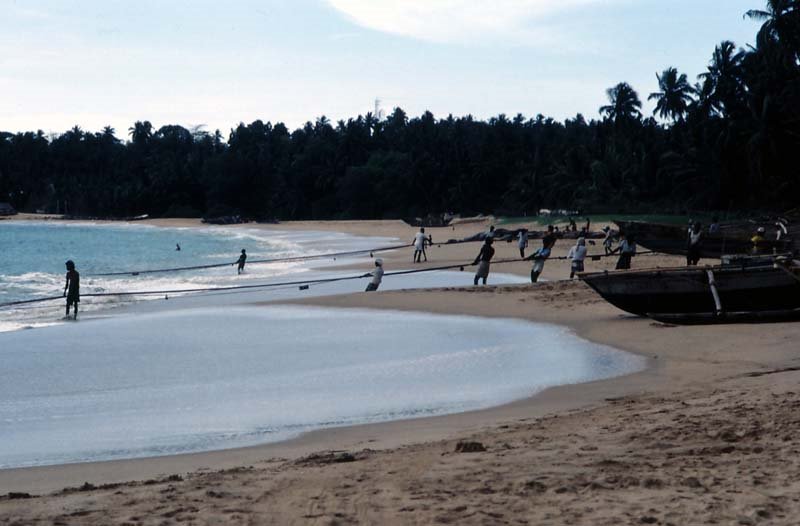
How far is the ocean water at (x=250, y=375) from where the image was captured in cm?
880

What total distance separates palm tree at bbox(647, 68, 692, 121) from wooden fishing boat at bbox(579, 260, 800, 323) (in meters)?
52.0

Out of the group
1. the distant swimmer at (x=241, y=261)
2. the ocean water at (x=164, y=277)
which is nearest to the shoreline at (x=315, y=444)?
the ocean water at (x=164, y=277)

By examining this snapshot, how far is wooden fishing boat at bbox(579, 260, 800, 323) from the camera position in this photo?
14188mm

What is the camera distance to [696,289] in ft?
48.2

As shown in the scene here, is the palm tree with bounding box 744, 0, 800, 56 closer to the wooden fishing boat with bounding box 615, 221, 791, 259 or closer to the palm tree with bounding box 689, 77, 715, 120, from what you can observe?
the palm tree with bounding box 689, 77, 715, 120

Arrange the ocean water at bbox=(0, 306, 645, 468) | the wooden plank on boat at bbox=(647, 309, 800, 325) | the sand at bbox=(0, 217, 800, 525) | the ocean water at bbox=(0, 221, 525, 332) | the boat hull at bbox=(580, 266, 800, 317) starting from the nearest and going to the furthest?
A: 1. the sand at bbox=(0, 217, 800, 525)
2. the ocean water at bbox=(0, 306, 645, 468)
3. the wooden plank on boat at bbox=(647, 309, 800, 325)
4. the boat hull at bbox=(580, 266, 800, 317)
5. the ocean water at bbox=(0, 221, 525, 332)

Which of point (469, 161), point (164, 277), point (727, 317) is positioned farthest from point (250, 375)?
point (469, 161)

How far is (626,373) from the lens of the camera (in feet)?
36.6

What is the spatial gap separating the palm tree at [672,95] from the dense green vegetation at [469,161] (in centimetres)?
9

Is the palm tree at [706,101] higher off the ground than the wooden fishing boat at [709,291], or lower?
higher

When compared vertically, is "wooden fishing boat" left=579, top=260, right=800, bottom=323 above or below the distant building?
above

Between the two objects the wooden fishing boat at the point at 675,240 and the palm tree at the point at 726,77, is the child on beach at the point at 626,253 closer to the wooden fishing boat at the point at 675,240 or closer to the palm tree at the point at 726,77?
the wooden fishing boat at the point at 675,240

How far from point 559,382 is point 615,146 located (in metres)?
61.4

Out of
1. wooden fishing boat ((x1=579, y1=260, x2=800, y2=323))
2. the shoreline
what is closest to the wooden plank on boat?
wooden fishing boat ((x1=579, y1=260, x2=800, y2=323))
